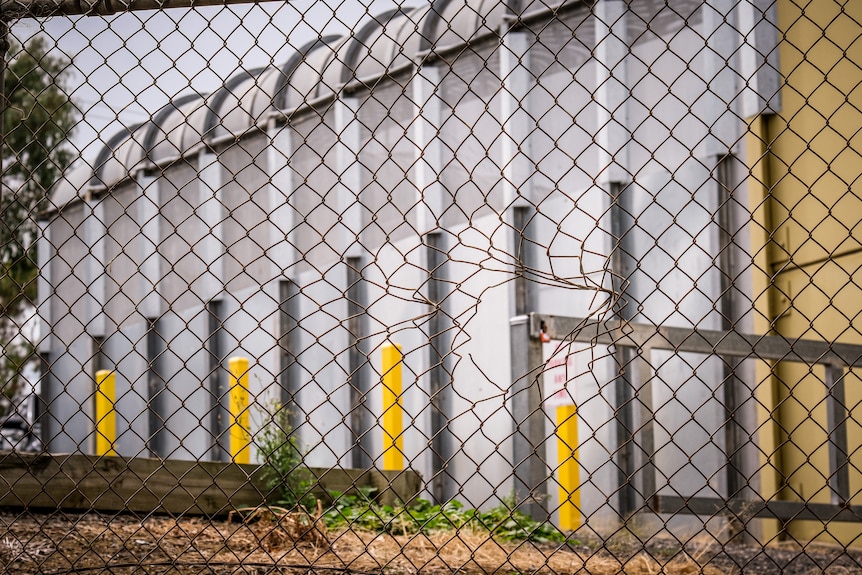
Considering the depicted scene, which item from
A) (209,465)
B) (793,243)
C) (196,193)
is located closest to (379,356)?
(196,193)

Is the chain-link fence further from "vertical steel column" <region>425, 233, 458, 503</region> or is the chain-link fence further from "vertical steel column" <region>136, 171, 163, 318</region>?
"vertical steel column" <region>136, 171, 163, 318</region>

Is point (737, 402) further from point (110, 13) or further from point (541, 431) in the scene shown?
point (110, 13)

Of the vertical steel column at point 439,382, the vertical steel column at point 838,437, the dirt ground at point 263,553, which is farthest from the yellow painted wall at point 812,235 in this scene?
the vertical steel column at point 439,382

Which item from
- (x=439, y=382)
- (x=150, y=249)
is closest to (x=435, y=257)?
(x=439, y=382)

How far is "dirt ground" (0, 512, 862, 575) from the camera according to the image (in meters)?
3.00

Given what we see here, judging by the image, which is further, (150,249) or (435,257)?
(150,249)

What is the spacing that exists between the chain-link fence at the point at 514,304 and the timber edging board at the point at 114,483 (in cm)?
2

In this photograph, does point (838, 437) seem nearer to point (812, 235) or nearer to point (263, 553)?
point (812, 235)

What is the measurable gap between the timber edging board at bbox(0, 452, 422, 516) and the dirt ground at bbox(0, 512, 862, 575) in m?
0.08

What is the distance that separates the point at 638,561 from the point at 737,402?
2503 millimetres

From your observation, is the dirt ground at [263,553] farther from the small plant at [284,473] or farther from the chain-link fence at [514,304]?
the small plant at [284,473]

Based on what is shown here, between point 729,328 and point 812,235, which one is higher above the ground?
point 812,235

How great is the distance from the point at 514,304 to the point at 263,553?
400 centimetres

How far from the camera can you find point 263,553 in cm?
348
